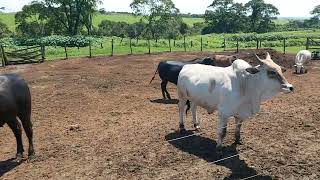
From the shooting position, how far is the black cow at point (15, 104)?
805 centimetres

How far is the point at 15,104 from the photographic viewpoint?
323 inches

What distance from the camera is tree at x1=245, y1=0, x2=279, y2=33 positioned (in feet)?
276

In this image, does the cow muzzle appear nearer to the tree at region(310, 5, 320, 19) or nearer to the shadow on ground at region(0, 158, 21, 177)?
the shadow on ground at region(0, 158, 21, 177)

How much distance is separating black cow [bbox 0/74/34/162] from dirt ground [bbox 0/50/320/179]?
0.62 m

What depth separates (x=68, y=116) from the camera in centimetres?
1211

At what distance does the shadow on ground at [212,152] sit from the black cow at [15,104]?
3249 millimetres

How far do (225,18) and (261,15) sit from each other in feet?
39.1

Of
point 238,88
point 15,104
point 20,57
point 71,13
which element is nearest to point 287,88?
point 238,88

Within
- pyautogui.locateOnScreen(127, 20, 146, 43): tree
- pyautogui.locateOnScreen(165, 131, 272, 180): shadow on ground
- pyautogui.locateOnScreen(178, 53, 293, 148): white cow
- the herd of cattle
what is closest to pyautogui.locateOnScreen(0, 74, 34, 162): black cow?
the herd of cattle

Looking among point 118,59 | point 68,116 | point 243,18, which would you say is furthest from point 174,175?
point 243,18

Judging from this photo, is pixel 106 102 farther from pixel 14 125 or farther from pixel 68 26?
pixel 68 26

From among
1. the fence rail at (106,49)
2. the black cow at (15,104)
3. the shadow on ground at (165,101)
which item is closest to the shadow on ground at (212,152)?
the black cow at (15,104)

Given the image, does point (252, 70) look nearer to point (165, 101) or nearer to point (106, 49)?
point (165, 101)

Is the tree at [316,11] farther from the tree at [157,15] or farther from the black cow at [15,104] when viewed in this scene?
the black cow at [15,104]
